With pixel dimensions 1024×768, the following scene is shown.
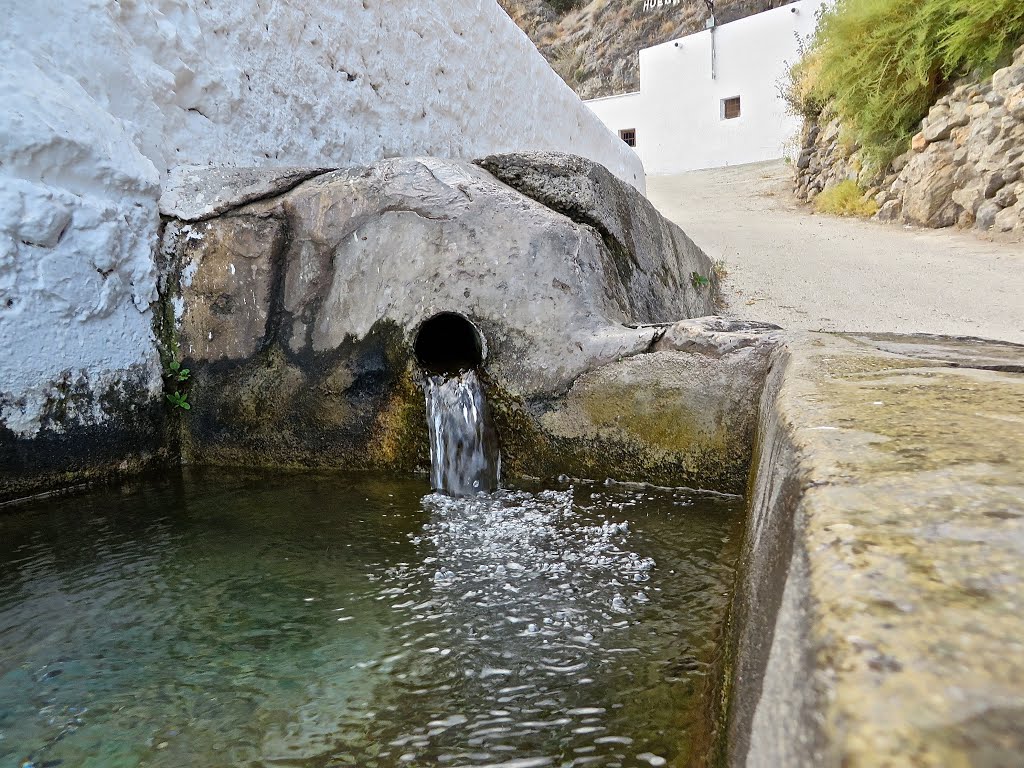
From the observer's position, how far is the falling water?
3004 mm

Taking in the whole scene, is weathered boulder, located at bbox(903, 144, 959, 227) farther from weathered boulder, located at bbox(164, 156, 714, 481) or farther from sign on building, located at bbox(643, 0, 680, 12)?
sign on building, located at bbox(643, 0, 680, 12)

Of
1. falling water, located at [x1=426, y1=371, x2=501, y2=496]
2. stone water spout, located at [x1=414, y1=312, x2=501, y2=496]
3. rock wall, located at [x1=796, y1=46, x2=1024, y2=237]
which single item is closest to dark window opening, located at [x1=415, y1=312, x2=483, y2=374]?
stone water spout, located at [x1=414, y1=312, x2=501, y2=496]

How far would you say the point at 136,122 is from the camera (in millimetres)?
3406

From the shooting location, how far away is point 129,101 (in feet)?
11.1

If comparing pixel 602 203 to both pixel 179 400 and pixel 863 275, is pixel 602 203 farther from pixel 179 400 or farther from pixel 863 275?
pixel 863 275

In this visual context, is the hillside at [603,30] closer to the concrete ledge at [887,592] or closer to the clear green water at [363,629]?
the clear green water at [363,629]

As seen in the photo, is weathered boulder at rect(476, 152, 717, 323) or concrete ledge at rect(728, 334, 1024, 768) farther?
weathered boulder at rect(476, 152, 717, 323)

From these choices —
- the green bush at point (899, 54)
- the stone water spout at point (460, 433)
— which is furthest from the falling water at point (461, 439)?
the green bush at point (899, 54)

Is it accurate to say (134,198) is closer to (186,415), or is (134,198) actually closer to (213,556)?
(186,415)

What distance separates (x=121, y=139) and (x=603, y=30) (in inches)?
873

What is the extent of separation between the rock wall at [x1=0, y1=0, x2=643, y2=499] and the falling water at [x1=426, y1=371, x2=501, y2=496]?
1286 millimetres

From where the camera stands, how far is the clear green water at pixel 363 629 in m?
1.37

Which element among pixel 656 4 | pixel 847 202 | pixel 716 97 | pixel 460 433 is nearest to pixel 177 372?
pixel 460 433

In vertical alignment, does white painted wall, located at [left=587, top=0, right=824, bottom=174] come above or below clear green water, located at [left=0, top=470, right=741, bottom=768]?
above
